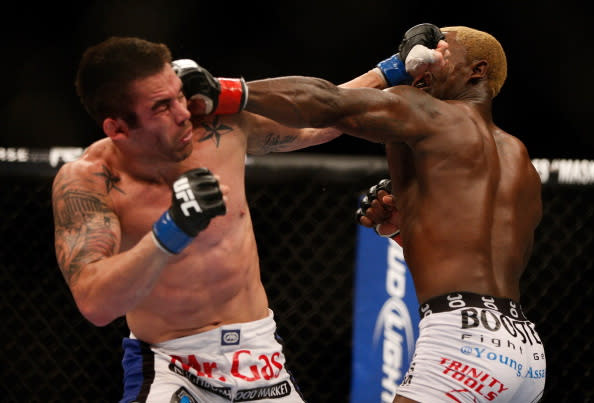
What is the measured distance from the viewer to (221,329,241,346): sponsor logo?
1.81m

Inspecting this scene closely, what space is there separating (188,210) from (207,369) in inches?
18.9

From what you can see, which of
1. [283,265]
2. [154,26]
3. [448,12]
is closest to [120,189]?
[283,265]

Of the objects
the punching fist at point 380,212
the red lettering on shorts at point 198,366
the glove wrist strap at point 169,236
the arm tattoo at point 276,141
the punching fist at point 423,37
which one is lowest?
the red lettering on shorts at point 198,366

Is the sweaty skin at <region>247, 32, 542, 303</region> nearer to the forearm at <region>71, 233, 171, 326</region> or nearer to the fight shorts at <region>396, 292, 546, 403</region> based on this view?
the fight shorts at <region>396, 292, 546, 403</region>

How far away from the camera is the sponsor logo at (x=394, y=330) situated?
2.57 m

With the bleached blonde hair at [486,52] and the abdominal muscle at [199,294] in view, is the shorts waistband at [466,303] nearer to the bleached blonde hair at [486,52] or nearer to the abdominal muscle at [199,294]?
the abdominal muscle at [199,294]

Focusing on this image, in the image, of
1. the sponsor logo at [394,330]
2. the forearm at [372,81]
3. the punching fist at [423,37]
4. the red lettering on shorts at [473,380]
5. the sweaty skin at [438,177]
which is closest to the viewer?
the red lettering on shorts at [473,380]

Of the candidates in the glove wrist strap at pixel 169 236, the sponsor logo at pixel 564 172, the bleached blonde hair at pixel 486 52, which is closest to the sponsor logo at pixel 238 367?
the glove wrist strap at pixel 169 236

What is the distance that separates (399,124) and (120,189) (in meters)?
0.67

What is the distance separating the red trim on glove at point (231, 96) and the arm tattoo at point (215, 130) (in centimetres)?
8

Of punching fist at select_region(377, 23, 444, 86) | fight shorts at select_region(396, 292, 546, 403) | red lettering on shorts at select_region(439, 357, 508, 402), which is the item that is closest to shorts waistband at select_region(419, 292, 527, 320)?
fight shorts at select_region(396, 292, 546, 403)

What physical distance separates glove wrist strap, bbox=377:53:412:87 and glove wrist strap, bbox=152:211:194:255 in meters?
0.88

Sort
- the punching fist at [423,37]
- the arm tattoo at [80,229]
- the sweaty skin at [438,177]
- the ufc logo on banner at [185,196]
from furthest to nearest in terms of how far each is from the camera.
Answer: the punching fist at [423,37] < the sweaty skin at [438,177] < the arm tattoo at [80,229] < the ufc logo on banner at [185,196]

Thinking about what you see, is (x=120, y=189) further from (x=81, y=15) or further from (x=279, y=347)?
(x=81, y=15)
